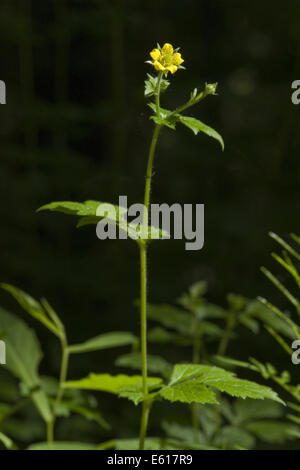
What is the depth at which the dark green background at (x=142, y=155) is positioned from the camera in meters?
1.88

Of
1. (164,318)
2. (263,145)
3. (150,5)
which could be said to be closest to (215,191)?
(263,145)

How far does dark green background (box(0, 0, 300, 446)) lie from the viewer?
188 cm

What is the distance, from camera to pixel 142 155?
230cm

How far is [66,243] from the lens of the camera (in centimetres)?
223

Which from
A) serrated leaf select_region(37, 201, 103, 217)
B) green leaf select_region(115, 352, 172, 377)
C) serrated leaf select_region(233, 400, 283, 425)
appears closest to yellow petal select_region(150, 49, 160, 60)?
serrated leaf select_region(37, 201, 103, 217)

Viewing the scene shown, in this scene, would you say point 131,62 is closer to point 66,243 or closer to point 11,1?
point 11,1

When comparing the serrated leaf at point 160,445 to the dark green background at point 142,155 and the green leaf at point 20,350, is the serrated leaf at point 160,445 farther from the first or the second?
the dark green background at point 142,155

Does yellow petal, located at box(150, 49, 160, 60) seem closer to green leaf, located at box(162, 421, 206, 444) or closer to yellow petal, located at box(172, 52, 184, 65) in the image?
yellow petal, located at box(172, 52, 184, 65)

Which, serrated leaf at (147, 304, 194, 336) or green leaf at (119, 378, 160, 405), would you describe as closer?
green leaf at (119, 378, 160, 405)

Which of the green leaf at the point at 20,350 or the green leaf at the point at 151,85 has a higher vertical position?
the green leaf at the point at 151,85

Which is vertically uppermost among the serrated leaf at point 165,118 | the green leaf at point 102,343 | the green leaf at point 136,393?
the serrated leaf at point 165,118

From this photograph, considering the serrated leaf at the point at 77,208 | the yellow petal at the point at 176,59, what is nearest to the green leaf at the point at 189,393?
the serrated leaf at the point at 77,208

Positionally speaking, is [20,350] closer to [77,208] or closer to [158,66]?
[77,208]

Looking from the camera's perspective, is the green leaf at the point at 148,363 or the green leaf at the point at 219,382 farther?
the green leaf at the point at 148,363
